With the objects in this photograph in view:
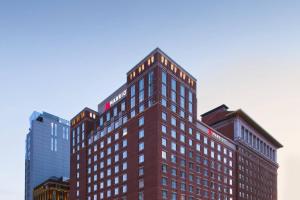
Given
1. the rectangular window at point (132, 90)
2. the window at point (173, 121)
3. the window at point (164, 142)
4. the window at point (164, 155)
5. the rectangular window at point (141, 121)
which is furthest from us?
the rectangular window at point (132, 90)

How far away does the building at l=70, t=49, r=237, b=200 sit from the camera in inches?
4043

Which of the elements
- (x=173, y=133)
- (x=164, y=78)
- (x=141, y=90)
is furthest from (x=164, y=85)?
(x=173, y=133)

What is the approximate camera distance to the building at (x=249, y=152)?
147750mm

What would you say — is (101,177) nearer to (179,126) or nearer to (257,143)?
(179,126)

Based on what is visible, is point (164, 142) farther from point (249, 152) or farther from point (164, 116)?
point (249, 152)

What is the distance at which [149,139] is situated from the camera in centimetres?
10381

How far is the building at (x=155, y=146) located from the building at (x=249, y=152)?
12.8 metres

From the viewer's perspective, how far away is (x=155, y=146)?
100812mm

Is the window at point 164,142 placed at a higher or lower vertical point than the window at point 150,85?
lower

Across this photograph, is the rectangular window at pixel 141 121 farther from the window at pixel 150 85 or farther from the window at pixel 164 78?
the window at pixel 164 78

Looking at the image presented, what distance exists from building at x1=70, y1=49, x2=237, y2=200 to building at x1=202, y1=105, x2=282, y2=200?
12.8m

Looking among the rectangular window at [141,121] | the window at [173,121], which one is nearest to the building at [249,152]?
the window at [173,121]

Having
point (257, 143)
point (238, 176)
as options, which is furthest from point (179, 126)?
point (257, 143)

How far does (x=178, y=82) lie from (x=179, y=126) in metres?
14.2
